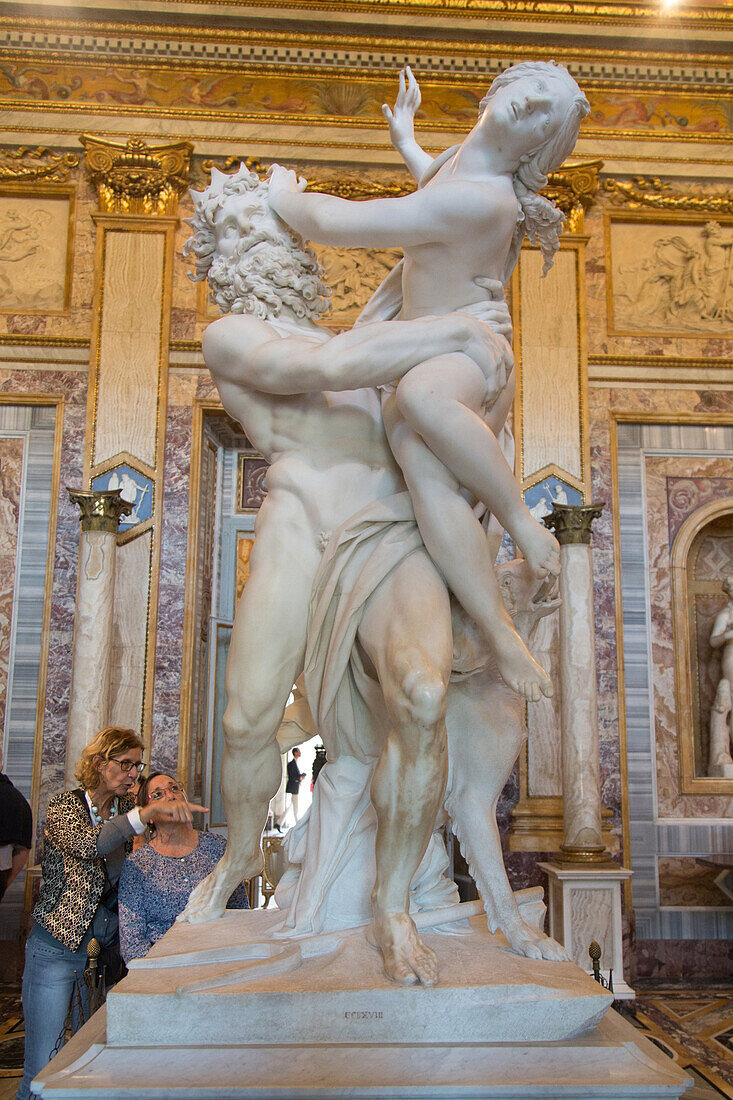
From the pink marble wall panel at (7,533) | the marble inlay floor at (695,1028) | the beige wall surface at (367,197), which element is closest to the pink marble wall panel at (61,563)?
the beige wall surface at (367,197)

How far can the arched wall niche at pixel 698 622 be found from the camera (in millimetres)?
7547

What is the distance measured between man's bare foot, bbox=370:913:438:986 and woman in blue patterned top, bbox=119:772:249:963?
98 centimetres

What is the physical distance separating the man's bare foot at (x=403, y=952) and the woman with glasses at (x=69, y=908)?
4.36ft

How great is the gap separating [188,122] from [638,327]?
13.7 ft

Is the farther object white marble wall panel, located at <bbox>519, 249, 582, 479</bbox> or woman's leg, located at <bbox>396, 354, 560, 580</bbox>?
white marble wall panel, located at <bbox>519, 249, 582, 479</bbox>

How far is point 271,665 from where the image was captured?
2.41 m

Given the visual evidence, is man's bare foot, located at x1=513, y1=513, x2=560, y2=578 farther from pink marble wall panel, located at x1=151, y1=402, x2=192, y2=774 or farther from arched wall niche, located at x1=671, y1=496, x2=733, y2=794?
arched wall niche, located at x1=671, y1=496, x2=733, y2=794

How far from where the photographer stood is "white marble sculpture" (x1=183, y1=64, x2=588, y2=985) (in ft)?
7.49

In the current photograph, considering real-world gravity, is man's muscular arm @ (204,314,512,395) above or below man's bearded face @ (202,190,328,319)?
below

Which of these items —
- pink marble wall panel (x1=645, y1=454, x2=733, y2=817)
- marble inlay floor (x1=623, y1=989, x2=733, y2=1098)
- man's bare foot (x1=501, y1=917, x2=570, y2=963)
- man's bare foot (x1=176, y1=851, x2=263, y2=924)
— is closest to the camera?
man's bare foot (x1=501, y1=917, x2=570, y2=963)

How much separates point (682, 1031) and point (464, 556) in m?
4.61

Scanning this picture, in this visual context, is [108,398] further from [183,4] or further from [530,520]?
[530,520]

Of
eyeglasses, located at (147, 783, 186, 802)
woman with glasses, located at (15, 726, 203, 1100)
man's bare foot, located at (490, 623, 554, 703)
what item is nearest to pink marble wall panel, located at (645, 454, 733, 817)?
eyeglasses, located at (147, 783, 186, 802)

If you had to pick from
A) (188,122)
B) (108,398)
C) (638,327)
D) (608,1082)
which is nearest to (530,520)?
(608,1082)
